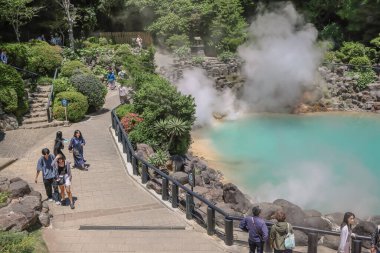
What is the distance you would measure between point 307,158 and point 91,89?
11529 mm

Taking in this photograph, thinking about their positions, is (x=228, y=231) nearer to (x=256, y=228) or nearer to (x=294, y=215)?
(x=256, y=228)

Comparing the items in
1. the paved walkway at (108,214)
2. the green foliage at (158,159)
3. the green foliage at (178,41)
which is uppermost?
the green foliage at (178,41)

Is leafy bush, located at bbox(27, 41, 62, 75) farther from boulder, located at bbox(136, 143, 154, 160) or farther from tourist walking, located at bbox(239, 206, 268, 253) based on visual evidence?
tourist walking, located at bbox(239, 206, 268, 253)

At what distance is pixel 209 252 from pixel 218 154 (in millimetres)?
12981

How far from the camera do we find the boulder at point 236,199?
16484mm

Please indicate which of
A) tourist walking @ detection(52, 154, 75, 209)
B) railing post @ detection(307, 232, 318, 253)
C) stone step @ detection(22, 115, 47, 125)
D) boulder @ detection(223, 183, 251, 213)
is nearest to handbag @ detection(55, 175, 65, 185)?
tourist walking @ detection(52, 154, 75, 209)

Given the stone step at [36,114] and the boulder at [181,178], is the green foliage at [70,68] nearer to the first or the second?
the stone step at [36,114]

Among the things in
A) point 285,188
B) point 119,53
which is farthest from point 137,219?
point 119,53

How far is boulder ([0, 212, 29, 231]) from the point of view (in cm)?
1088

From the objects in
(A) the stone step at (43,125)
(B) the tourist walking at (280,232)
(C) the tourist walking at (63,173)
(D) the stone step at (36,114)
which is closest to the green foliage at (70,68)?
(D) the stone step at (36,114)

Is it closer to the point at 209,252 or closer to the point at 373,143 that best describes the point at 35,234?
the point at 209,252

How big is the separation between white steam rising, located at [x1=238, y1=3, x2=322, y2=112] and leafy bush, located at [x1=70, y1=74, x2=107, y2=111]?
39.6 feet

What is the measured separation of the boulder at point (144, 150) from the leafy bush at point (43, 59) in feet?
41.4

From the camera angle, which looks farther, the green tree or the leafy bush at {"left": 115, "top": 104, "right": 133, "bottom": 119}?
the green tree
